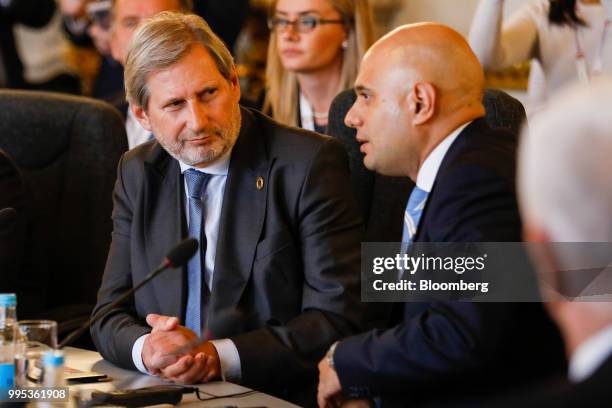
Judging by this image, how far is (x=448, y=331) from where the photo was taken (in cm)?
195

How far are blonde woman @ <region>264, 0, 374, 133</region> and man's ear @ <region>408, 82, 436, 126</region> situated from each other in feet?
5.37

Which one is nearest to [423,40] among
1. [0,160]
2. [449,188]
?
[449,188]

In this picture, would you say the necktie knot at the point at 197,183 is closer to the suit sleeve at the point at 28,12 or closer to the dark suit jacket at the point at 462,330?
the dark suit jacket at the point at 462,330

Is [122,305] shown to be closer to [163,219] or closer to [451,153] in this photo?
[163,219]

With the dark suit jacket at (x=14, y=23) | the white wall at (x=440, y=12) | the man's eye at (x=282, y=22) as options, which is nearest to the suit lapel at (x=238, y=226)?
the man's eye at (x=282, y=22)

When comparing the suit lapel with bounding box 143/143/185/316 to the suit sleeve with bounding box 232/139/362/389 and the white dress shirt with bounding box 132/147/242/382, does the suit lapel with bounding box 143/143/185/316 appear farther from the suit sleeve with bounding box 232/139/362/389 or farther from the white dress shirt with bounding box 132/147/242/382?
the suit sleeve with bounding box 232/139/362/389

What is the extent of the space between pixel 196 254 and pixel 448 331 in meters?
0.79

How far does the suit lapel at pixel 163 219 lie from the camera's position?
2.54 meters

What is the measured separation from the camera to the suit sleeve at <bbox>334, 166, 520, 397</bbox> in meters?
1.92

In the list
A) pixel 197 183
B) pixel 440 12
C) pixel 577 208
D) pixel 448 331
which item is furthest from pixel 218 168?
pixel 440 12

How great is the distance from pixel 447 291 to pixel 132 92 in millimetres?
990

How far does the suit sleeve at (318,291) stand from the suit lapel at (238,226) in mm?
91

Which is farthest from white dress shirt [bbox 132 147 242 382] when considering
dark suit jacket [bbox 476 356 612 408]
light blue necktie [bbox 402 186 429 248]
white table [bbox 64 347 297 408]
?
dark suit jacket [bbox 476 356 612 408]

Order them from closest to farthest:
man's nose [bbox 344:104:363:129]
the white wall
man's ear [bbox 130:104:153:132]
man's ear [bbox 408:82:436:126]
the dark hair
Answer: man's ear [bbox 408:82:436:126], man's nose [bbox 344:104:363:129], man's ear [bbox 130:104:153:132], the dark hair, the white wall
